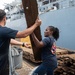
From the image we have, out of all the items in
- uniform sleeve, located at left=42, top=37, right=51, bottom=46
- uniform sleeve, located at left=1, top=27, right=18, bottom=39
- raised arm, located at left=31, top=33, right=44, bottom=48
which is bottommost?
uniform sleeve, located at left=42, top=37, right=51, bottom=46

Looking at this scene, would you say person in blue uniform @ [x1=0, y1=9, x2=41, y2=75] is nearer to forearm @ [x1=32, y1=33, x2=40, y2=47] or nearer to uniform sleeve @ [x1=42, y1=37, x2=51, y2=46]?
forearm @ [x1=32, y1=33, x2=40, y2=47]

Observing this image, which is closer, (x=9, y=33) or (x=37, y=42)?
(x=9, y=33)

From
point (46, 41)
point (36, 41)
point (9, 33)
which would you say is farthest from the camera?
point (46, 41)

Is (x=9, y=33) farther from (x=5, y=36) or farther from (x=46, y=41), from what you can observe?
(x=46, y=41)

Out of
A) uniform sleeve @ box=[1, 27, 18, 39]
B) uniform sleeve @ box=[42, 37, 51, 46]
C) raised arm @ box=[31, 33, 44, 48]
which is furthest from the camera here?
uniform sleeve @ box=[42, 37, 51, 46]

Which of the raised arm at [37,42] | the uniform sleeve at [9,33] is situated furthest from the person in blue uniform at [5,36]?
the raised arm at [37,42]

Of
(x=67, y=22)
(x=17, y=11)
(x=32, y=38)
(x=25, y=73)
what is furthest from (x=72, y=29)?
(x=17, y=11)

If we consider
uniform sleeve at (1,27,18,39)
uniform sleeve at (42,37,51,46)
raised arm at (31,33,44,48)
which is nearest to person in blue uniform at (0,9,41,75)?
uniform sleeve at (1,27,18,39)

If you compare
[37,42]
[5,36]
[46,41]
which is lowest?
[46,41]

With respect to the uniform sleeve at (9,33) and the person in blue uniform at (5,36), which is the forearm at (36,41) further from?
the uniform sleeve at (9,33)

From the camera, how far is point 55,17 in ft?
44.1

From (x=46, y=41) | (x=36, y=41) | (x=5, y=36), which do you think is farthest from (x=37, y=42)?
(x=5, y=36)

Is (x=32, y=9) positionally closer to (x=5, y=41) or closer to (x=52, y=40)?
(x=5, y=41)

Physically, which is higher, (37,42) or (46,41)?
(37,42)
